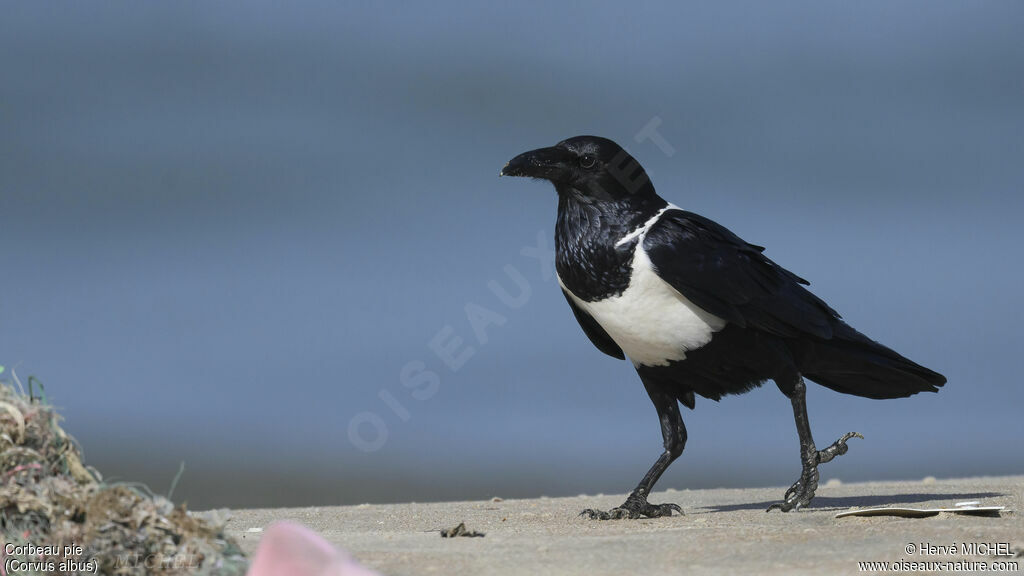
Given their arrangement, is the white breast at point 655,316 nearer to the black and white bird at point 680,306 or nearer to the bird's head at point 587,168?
the black and white bird at point 680,306

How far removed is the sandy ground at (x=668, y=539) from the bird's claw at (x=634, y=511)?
0.09 meters

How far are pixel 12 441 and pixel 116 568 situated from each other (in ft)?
1.80

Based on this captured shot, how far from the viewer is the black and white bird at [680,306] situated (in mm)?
5316

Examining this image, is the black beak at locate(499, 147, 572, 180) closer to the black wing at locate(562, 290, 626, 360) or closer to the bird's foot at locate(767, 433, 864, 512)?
the black wing at locate(562, 290, 626, 360)

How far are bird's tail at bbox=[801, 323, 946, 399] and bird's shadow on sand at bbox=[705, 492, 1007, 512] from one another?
0.60 m

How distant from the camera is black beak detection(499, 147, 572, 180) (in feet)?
19.0

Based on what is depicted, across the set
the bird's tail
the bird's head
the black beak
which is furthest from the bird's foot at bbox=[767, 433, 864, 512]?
the black beak

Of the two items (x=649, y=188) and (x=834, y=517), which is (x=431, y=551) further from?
(x=649, y=188)

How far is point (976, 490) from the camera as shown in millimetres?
6574

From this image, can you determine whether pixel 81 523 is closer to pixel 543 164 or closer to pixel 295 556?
pixel 295 556

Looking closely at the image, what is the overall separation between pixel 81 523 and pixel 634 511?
3071 millimetres

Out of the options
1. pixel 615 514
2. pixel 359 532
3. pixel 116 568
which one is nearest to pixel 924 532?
pixel 615 514

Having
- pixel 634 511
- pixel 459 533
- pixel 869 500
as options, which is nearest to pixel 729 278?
pixel 634 511

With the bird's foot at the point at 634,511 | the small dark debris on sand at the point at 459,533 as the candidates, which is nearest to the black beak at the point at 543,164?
the bird's foot at the point at 634,511
